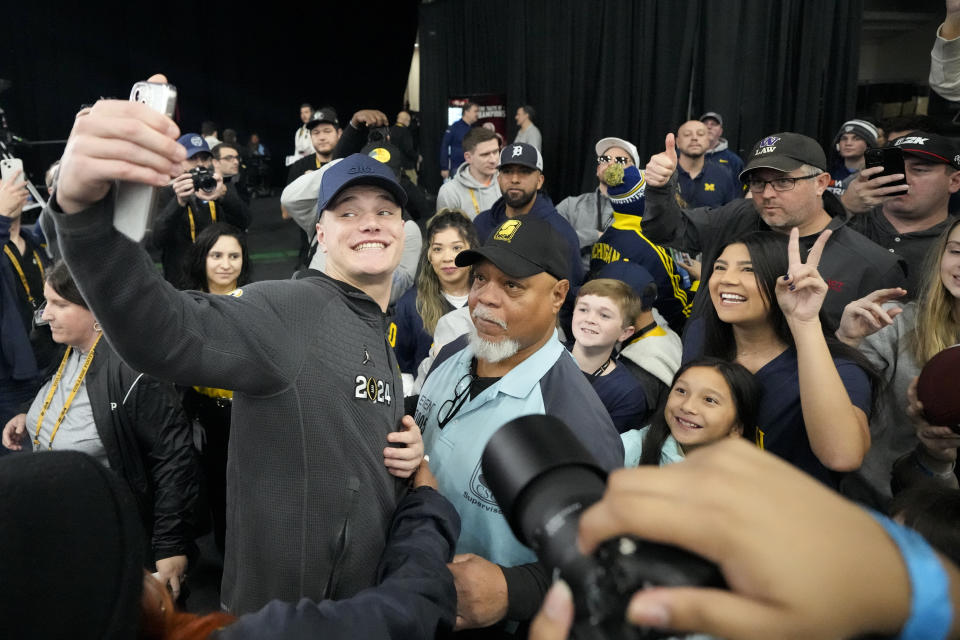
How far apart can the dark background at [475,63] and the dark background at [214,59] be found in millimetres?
33

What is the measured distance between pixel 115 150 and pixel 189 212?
383 cm

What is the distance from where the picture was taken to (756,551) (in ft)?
1.48

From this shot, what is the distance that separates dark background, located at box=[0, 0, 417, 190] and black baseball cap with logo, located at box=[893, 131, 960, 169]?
48.5 feet

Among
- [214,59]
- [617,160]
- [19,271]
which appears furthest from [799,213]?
[214,59]

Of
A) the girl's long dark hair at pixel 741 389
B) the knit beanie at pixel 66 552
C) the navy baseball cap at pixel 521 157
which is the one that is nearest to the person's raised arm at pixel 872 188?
the girl's long dark hair at pixel 741 389

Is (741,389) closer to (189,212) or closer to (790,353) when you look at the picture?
(790,353)

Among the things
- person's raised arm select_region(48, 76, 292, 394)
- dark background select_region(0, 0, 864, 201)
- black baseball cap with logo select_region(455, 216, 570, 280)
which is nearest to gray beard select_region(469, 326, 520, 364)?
black baseball cap with logo select_region(455, 216, 570, 280)

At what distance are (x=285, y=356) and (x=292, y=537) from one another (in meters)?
0.34

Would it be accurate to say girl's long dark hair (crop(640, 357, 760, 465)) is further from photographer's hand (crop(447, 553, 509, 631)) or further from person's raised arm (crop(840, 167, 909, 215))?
person's raised arm (crop(840, 167, 909, 215))

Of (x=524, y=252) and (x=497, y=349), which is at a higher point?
(x=524, y=252)

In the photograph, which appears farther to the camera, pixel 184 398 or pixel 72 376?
pixel 184 398

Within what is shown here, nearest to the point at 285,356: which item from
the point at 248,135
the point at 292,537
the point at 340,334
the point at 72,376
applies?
the point at 340,334

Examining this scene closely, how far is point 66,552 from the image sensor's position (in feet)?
2.16

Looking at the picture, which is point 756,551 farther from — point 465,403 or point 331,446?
point 465,403
